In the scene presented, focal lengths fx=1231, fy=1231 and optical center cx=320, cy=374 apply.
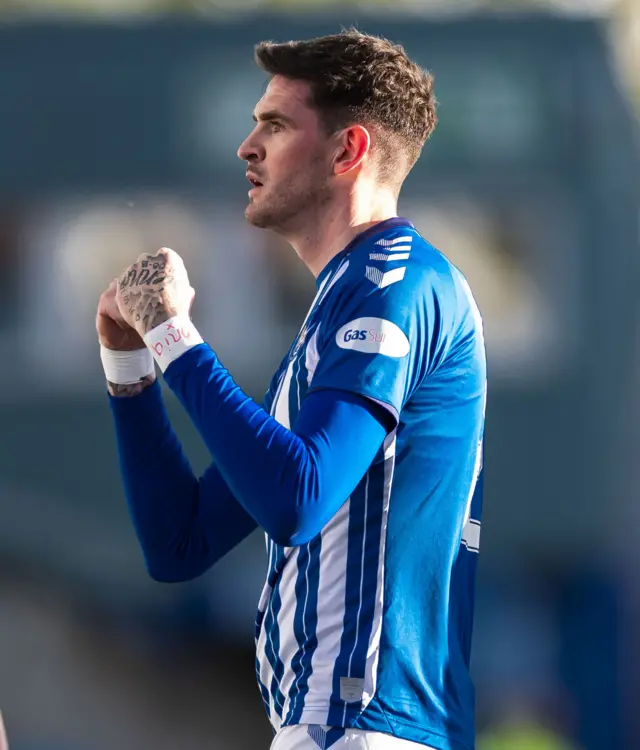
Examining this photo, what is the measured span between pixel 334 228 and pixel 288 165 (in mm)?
149

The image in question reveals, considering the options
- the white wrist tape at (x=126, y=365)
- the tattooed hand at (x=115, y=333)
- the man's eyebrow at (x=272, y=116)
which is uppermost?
the man's eyebrow at (x=272, y=116)

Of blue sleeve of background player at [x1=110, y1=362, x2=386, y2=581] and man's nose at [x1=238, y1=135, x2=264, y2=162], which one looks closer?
blue sleeve of background player at [x1=110, y1=362, x2=386, y2=581]

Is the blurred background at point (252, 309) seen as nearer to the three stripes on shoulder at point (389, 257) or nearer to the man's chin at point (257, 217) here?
the man's chin at point (257, 217)

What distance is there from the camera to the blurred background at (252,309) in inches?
352

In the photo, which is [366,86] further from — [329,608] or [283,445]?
[329,608]

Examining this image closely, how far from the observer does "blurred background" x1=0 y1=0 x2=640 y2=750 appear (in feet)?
29.3

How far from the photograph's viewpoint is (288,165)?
236 cm

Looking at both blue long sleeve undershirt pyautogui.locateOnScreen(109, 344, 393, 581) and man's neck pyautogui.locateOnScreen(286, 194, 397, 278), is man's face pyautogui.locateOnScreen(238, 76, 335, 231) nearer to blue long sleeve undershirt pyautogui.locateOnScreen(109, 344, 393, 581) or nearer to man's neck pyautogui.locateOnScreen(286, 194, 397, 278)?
man's neck pyautogui.locateOnScreen(286, 194, 397, 278)

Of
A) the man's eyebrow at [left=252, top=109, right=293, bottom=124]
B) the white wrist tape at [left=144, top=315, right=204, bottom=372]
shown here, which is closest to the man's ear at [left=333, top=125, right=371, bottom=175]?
the man's eyebrow at [left=252, top=109, right=293, bottom=124]

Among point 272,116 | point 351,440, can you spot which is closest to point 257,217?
point 272,116

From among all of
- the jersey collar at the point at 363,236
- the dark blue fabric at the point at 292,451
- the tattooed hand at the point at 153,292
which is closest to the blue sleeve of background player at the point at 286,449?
the dark blue fabric at the point at 292,451

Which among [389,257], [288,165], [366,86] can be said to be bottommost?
[389,257]

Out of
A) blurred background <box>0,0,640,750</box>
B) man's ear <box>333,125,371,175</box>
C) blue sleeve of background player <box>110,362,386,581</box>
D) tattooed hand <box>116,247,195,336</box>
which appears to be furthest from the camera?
blurred background <box>0,0,640,750</box>

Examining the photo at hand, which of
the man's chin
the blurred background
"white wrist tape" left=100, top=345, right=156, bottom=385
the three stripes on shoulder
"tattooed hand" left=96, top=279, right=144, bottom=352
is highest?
the man's chin
